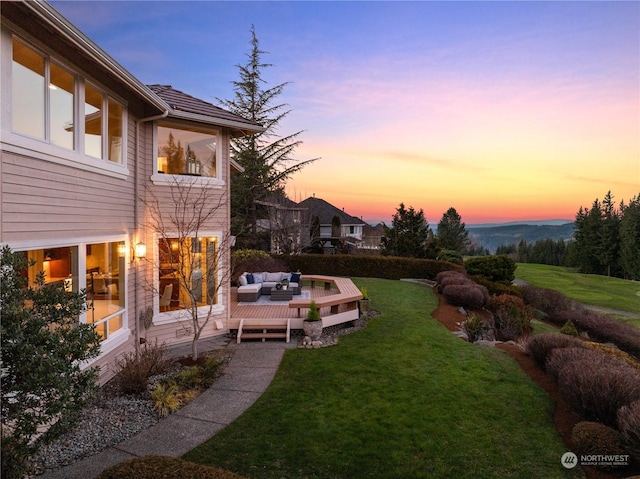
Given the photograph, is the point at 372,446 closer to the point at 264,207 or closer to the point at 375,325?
the point at 375,325

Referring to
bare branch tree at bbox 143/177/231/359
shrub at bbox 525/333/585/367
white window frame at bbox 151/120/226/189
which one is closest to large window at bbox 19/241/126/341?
bare branch tree at bbox 143/177/231/359

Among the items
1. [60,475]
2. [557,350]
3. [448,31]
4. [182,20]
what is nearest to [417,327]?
[557,350]

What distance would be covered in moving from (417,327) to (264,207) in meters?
17.7

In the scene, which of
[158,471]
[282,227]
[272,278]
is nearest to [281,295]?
[272,278]

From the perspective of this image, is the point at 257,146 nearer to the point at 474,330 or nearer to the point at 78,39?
the point at 474,330

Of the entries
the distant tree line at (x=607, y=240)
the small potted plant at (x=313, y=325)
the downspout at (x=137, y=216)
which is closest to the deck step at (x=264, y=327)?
the small potted plant at (x=313, y=325)

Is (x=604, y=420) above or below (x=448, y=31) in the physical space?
below

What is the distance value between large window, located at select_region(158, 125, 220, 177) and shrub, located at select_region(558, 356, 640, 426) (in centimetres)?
893

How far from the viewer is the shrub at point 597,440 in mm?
4379

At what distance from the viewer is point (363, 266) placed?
75.0 feet

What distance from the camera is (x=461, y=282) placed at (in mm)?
17125

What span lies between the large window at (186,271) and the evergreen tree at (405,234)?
2314 cm

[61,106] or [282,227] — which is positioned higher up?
[61,106]

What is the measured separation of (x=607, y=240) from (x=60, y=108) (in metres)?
60.3
